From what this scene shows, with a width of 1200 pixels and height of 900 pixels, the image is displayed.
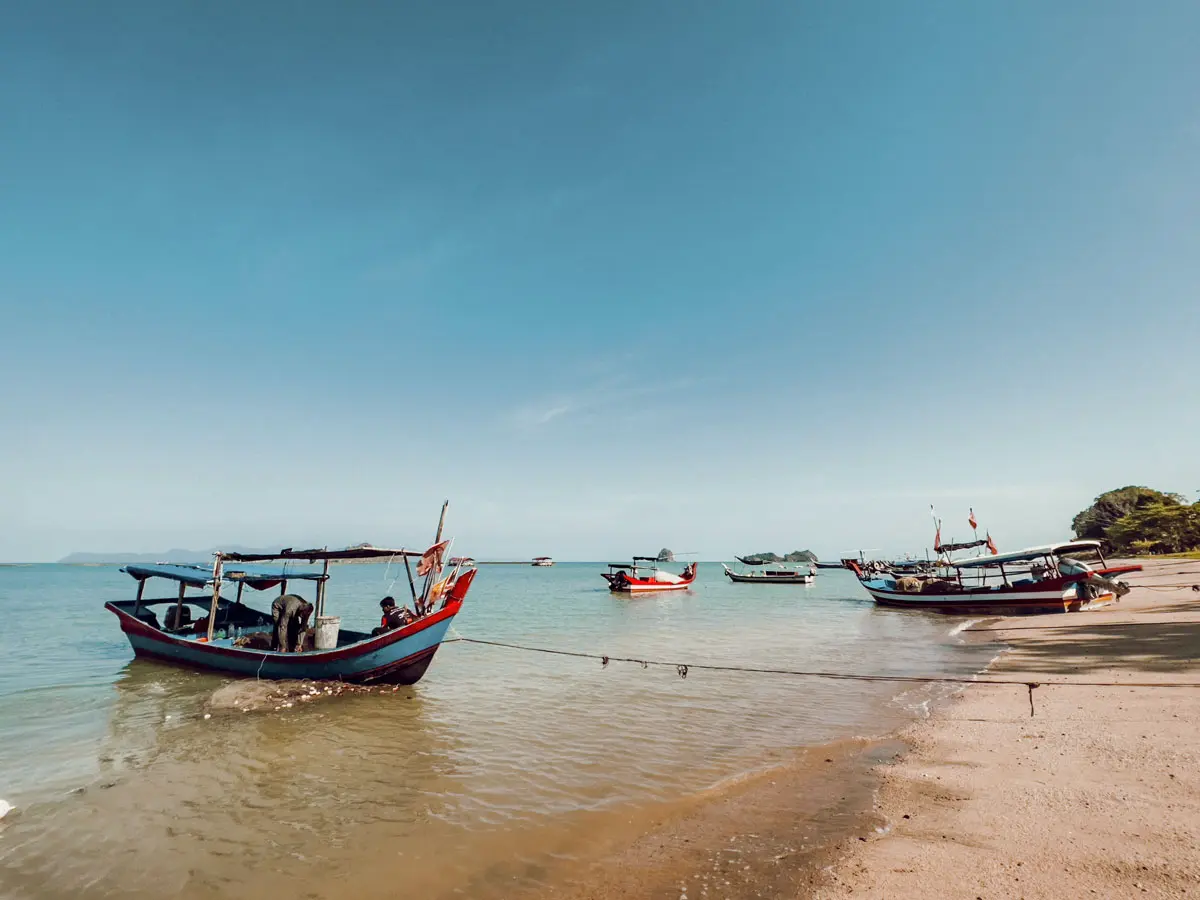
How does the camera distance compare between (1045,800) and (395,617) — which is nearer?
(1045,800)

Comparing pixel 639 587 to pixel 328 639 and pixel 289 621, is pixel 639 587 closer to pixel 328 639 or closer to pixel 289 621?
pixel 328 639

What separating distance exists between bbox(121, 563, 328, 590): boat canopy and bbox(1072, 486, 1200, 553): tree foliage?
85681 millimetres

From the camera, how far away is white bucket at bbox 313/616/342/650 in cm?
1524

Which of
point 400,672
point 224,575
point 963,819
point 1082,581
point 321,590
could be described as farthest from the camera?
point 1082,581

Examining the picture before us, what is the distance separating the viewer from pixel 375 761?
394 inches

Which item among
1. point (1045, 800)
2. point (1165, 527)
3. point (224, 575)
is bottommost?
point (1045, 800)

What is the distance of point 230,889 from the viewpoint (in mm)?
6074

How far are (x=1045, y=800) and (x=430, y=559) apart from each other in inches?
535

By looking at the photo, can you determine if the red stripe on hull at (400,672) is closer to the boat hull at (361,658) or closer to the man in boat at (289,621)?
the boat hull at (361,658)

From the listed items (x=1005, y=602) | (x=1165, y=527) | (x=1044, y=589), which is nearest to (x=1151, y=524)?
(x=1165, y=527)

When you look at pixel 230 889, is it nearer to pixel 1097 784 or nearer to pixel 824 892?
pixel 824 892

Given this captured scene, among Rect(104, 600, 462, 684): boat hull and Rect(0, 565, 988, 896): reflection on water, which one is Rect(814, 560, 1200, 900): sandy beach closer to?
Rect(0, 565, 988, 896): reflection on water

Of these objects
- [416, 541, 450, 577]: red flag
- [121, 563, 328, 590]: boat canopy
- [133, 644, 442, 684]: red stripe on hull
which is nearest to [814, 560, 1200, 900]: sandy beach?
[133, 644, 442, 684]: red stripe on hull

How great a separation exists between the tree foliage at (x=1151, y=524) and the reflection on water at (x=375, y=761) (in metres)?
68.0
